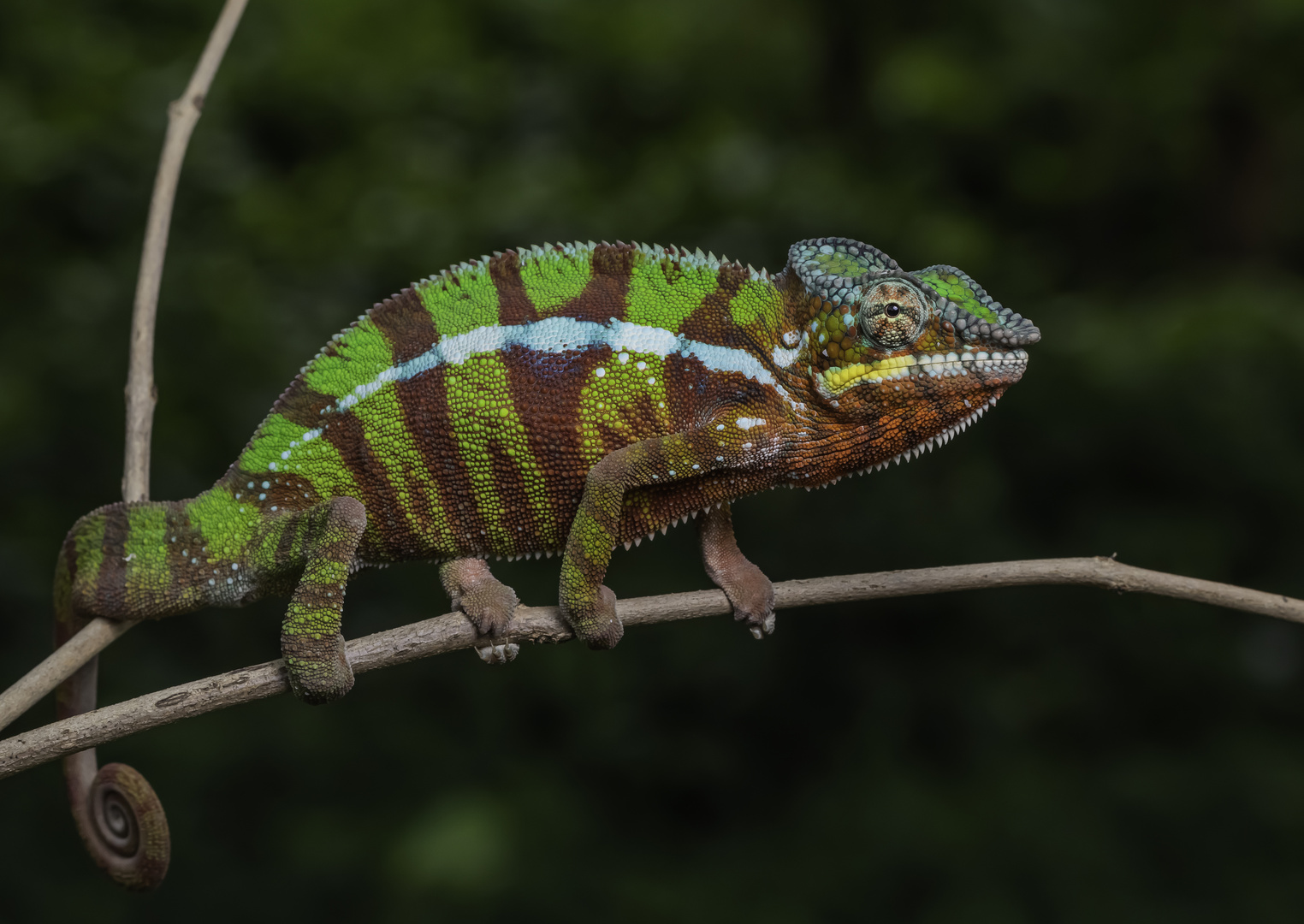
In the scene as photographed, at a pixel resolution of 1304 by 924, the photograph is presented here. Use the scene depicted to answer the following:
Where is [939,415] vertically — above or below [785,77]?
below

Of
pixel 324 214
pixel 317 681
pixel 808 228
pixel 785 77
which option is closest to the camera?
pixel 317 681

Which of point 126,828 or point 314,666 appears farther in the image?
point 126,828

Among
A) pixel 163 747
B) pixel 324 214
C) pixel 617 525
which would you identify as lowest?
pixel 163 747

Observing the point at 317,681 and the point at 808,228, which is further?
the point at 808,228

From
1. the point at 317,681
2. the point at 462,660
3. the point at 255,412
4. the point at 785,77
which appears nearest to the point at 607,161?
the point at 785,77

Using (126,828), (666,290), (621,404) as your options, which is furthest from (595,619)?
(126,828)

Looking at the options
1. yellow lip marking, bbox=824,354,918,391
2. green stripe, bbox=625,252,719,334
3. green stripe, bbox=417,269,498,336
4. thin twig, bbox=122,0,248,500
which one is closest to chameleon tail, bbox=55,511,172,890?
thin twig, bbox=122,0,248,500

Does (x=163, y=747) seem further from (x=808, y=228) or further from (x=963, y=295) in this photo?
(x=963, y=295)

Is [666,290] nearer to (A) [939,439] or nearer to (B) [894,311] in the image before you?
(B) [894,311]
